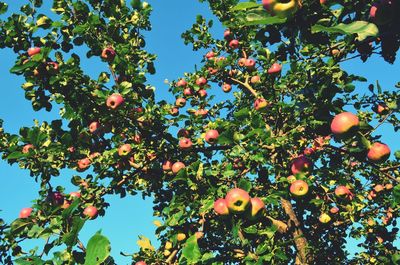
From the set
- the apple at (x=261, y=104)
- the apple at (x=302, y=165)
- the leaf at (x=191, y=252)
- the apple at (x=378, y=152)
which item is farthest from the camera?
the apple at (x=261, y=104)

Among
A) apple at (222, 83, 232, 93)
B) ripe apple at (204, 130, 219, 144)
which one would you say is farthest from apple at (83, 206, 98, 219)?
apple at (222, 83, 232, 93)

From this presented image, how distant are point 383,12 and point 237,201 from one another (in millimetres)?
2331

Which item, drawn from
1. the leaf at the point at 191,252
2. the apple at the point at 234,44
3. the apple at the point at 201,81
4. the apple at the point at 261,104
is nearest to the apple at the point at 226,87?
the apple at the point at 234,44

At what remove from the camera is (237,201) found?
12.0 ft

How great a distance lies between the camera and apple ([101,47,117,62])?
502 centimetres

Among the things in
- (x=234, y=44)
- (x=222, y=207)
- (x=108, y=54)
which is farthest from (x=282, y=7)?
(x=234, y=44)

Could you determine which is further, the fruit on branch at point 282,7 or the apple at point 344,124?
the apple at point 344,124

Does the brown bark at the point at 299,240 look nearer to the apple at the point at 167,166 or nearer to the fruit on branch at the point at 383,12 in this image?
the apple at the point at 167,166

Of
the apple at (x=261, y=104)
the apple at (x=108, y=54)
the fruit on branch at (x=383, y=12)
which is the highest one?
the apple at (x=108, y=54)

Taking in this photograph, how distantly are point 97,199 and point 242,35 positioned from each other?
195 inches

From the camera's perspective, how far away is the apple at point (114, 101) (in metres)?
4.56

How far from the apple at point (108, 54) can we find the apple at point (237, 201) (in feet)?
9.18

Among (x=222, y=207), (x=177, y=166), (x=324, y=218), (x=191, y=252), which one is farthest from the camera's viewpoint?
(x=324, y=218)

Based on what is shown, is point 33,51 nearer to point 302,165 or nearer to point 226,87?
point 302,165
